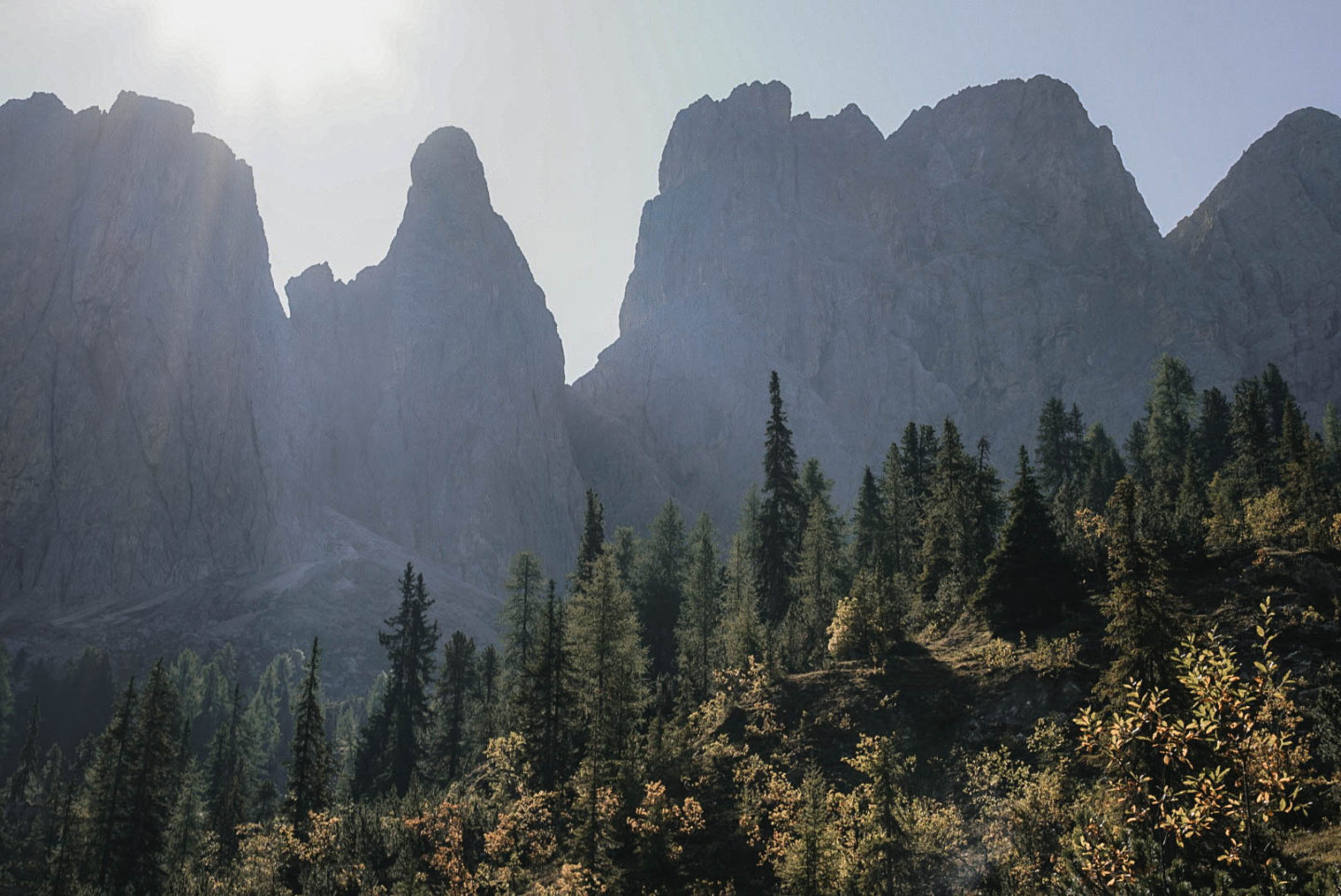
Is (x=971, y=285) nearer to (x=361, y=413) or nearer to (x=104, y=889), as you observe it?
(x=361, y=413)

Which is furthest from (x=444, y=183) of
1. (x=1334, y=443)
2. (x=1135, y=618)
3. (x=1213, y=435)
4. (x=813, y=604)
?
(x=1135, y=618)

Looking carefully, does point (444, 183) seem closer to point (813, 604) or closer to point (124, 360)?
point (124, 360)

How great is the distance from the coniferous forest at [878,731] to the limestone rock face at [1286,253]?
13438 cm

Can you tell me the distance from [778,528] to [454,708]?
24.4m

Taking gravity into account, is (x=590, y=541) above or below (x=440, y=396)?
below

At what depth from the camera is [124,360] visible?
142 meters

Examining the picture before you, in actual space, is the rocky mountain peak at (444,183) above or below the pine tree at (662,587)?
above

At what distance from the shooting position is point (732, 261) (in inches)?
7702

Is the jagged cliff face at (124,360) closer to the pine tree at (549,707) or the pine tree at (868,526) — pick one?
the pine tree at (868,526)

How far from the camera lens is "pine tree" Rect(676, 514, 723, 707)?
41000 mm

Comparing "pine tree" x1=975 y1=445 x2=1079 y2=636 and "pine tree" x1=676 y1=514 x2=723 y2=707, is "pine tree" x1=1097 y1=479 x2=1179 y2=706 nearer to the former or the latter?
"pine tree" x1=975 y1=445 x2=1079 y2=636

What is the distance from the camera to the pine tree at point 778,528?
174 feet

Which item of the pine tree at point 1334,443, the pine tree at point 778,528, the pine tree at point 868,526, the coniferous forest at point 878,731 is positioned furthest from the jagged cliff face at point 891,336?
the coniferous forest at point 878,731

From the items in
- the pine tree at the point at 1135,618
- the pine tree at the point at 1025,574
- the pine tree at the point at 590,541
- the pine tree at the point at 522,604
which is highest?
the pine tree at the point at 590,541
